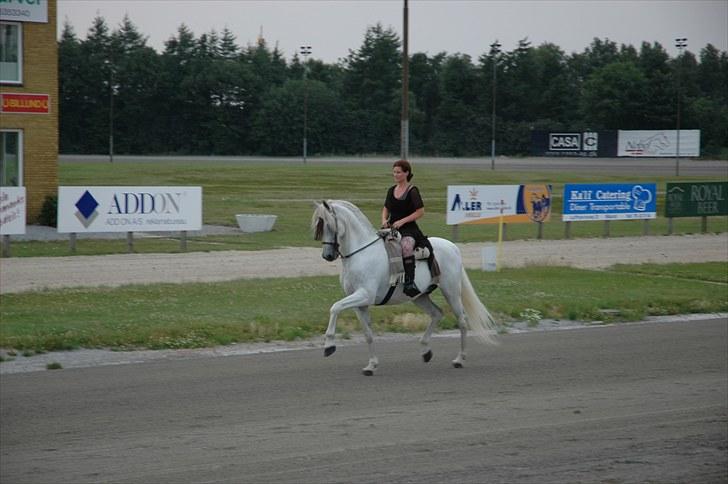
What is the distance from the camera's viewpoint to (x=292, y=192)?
181 ft

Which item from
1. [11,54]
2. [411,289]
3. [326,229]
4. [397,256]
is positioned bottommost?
[411,289]

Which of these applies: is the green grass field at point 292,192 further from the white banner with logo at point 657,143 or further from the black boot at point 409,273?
the black boot at point 409,273

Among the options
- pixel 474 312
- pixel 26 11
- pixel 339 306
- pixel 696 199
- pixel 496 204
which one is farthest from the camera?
pixel 696 199

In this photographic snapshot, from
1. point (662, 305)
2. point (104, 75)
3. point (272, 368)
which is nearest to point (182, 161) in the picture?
point (104, 75)

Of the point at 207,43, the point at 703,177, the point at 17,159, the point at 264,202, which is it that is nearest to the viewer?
the point at 17,159

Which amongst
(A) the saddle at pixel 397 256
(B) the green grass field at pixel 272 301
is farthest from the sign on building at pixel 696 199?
(A) the saddle at pixel 397 256

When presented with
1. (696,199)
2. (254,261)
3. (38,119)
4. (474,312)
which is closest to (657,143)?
(696,199)

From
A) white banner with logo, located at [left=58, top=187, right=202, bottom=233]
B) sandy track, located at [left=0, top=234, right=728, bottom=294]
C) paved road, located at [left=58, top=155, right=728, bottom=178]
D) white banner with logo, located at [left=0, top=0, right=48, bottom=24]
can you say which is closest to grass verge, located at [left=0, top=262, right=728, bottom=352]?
sandy track, located at [left=0, top=234, right=728, bottom=294]

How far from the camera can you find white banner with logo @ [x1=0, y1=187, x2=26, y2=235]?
2605 centimetres

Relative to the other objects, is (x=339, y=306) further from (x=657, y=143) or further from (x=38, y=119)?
(x=657, y=143)

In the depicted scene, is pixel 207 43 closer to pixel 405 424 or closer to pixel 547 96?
pixel 547 96

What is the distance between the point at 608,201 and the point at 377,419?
→ 85.3 feet

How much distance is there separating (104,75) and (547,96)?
3530cm

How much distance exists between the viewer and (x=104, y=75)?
288 feet
